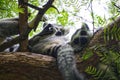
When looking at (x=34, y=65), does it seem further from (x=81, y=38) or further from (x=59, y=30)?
(x=59, y=30)

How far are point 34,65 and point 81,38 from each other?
0.54 meters

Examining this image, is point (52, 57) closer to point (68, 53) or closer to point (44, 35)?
point (68, 53)

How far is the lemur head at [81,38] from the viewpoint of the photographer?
9.11ft

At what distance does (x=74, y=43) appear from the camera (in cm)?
286

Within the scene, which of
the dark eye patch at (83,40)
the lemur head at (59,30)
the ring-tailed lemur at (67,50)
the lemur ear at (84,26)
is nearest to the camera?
the ring-tailed lemur at (67,50)

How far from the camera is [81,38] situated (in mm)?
2762

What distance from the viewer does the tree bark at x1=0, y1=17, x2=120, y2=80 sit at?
2.62 m

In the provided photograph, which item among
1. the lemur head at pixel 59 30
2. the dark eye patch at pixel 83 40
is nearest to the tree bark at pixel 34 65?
the dark eye patch at pixel 83 40

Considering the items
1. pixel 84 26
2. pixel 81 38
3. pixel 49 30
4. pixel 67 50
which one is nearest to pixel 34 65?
pixel 67 50

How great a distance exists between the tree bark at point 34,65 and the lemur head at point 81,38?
68mm

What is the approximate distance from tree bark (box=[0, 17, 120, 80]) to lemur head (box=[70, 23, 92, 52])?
7cm

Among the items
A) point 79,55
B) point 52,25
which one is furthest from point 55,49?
point 52,25

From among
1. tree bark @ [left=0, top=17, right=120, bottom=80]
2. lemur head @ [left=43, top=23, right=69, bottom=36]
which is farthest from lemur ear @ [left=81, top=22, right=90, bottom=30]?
lemur head @ [left=43, top=23, right=69, bottom=36]

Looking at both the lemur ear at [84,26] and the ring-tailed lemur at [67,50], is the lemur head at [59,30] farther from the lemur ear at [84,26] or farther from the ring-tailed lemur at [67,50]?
the lemur ear at [84,26]
